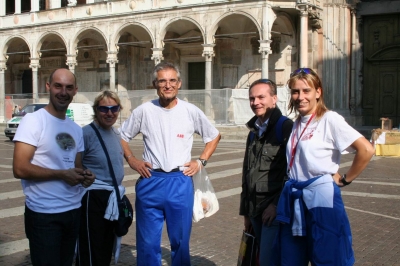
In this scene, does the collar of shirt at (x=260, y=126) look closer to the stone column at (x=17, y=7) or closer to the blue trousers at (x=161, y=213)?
the blue trousers at (x=161, y=213)

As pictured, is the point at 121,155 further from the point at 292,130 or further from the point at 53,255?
the point at 292,130

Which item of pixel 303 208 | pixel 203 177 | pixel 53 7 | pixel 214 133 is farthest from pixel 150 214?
pixel 53 7

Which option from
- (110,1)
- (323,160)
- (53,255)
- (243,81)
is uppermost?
(110,1)

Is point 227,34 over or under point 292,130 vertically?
over

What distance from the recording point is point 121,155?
443 cm

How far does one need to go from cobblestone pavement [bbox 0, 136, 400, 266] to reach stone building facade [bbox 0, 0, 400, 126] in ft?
43.7

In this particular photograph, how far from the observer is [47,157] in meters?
3.43

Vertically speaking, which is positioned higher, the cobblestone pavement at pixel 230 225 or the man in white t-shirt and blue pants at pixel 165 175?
the man in white t-shirt and blue pants at pixel 165 175

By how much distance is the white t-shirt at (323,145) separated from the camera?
128 inches

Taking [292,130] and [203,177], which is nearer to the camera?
[292,130]

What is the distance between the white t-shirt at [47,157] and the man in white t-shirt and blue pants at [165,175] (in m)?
0.76

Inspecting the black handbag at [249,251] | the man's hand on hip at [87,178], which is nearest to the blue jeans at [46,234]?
the man's hand on hip at [87,178]

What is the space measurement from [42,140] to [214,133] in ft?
5.25

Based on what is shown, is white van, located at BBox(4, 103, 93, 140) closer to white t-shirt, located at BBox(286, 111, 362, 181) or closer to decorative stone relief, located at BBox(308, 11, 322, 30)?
decorative stone relief, located at BBox(308, 11, 322, 30)
